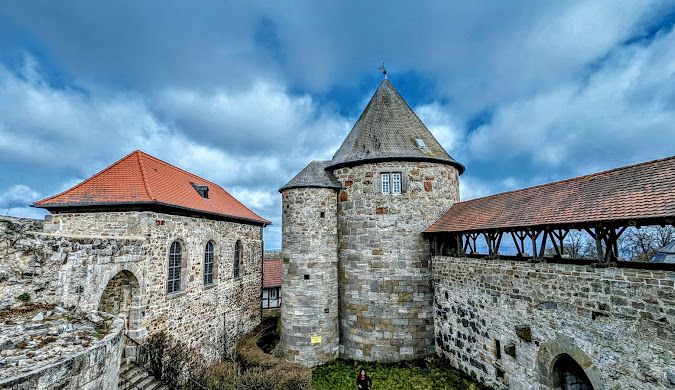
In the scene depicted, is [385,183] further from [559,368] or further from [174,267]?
[174,267]

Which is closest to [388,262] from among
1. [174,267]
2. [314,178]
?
[314,178]

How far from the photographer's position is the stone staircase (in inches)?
341

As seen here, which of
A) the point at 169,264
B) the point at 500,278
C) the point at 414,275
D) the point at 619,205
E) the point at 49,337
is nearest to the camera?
the point at 49,337

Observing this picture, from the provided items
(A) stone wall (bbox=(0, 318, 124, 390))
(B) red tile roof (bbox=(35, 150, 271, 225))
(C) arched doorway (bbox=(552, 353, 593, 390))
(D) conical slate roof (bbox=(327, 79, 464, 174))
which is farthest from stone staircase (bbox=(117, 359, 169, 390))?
(C) arched doorway (bbox=(552, 353, 593, 390))

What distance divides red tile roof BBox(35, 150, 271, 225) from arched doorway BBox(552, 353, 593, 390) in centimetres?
1150

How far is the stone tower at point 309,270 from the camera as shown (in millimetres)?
13245

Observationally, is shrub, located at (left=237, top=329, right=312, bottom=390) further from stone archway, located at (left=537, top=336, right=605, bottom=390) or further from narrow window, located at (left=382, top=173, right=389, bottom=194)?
narrow window, located at (left=382, top=173, right=389, bottom=194)

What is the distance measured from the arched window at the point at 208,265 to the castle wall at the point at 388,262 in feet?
17.4

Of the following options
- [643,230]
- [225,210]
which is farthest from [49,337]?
[643,230]

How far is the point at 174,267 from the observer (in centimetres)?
1168

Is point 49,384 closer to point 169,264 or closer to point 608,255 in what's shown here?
point 169,264

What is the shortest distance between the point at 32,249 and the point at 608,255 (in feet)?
37.8

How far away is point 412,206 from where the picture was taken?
13664mm

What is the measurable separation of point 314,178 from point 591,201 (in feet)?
31.3
